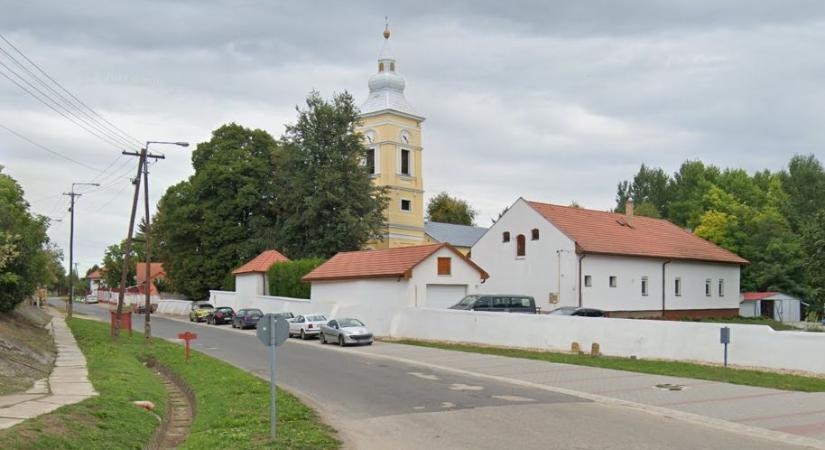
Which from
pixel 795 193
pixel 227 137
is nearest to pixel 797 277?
pixel 795 193

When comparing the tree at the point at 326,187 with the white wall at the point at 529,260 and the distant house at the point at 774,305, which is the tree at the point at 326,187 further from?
the distant house at the point at 774,305

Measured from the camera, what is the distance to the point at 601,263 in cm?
4441

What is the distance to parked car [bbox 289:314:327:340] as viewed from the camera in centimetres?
3747

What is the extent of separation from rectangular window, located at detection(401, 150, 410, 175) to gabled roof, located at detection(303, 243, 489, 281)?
2778 centimetres

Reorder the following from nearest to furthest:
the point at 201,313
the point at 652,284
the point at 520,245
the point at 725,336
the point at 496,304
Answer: the point at 725,336
the point at 496,304
the point at 520,245
the point at 652,284
the point at 201,313

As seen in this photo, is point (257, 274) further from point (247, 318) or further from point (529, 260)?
point (529, 260)

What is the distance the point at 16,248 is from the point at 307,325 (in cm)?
1375

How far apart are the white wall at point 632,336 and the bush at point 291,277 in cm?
1488

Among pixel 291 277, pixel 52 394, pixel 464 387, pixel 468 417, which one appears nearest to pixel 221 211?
pixel 291 277

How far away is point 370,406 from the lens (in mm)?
15086

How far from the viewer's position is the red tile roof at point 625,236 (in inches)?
1763

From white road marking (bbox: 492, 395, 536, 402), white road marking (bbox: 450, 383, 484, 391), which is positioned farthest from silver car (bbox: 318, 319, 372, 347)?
white road marking (bbox: 492, 395, 536, 402)

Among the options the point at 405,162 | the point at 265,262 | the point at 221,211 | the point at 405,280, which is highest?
the point at 405,162

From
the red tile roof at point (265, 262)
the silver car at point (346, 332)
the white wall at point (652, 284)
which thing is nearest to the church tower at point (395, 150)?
the red tile roof at point (265, 262)
